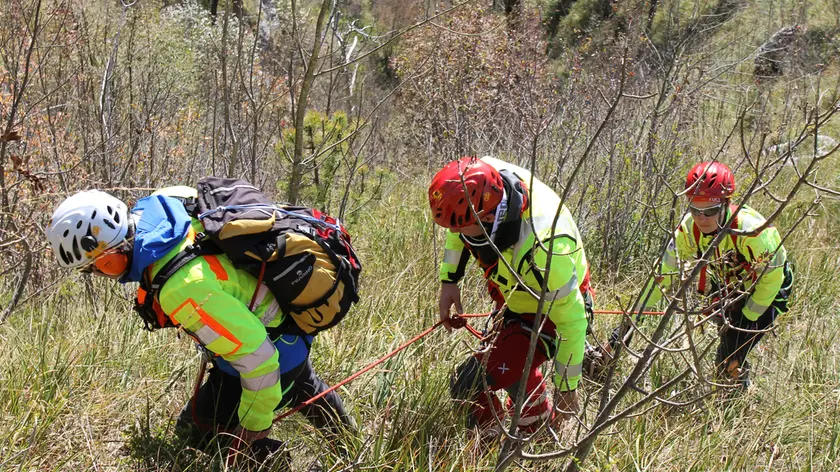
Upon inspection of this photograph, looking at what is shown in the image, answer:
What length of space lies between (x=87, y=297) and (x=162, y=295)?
2.30 m

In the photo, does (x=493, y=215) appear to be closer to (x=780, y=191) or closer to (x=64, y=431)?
(x=64, y=431)

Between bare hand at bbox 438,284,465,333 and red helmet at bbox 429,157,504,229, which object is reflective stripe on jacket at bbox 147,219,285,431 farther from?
bare hand at bbox 438,284,465,333

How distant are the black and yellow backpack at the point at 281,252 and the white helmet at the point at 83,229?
21 centimetres

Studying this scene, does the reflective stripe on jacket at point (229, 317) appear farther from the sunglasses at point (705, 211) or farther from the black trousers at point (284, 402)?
the sunglasses at point (705, 211)

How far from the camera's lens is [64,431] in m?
2.79

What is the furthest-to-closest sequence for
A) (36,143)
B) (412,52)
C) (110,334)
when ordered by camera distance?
1. (412,52)
2. (36,143)
3. (110,334)

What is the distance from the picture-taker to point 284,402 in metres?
3.05

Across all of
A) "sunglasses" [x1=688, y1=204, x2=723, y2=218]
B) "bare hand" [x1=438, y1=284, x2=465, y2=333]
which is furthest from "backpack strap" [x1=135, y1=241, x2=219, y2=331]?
"sunglasses" [x1=688, y1=204, x2=723, y2=218]

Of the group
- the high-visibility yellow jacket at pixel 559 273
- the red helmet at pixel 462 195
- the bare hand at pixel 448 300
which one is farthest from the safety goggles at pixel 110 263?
the bare hand at pixel 448 300

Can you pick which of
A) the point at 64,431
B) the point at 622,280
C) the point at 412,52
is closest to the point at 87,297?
the point at 64,431

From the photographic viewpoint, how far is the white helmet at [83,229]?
2262mm

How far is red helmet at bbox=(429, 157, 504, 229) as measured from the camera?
8.77 ft

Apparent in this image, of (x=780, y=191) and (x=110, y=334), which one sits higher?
(x=110, y=334)

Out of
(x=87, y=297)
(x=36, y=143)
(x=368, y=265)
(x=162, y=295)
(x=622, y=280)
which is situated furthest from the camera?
(x=622, y=280)
